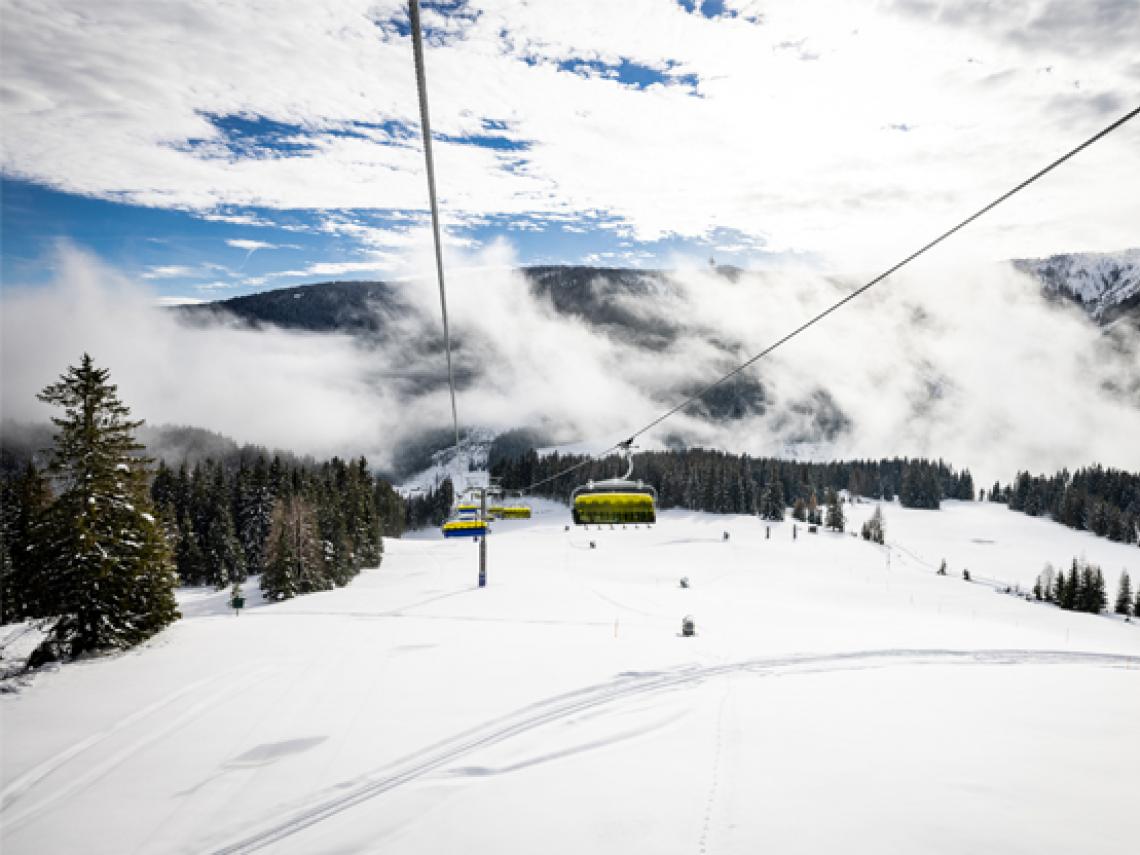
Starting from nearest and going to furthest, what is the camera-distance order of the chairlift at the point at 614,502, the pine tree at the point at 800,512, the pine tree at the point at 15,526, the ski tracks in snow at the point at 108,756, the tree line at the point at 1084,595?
1. the ski tracks in snow at the point at 108,756
2. the chairlift at the point at 614,502
3. the pine tree at the point at 15,526
4. the tree line at the point at 1084,595
5. the pine tree at the point at 800,512

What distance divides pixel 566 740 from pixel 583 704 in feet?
7.38

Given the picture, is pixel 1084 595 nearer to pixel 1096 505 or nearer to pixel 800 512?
pixel 800 512

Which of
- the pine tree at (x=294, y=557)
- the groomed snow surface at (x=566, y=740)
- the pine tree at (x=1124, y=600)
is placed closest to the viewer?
the groomed snow surface at (x=566, y=740)

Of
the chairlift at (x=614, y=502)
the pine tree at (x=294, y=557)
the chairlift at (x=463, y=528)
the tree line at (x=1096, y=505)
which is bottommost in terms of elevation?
the tree line at (x=1096, y=505)

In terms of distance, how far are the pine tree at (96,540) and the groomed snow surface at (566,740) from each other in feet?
5.48

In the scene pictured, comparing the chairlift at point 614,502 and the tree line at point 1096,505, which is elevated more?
the chairlift at point 614,502

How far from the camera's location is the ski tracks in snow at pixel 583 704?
1030 centimetres

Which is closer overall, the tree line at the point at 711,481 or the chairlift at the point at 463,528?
the chairlift at the point at 463,528

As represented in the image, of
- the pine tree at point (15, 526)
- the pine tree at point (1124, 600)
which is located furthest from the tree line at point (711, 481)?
the pine tree at point (15, 526)

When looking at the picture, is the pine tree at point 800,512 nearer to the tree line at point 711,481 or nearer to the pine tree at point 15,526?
the tree line at point 711,481

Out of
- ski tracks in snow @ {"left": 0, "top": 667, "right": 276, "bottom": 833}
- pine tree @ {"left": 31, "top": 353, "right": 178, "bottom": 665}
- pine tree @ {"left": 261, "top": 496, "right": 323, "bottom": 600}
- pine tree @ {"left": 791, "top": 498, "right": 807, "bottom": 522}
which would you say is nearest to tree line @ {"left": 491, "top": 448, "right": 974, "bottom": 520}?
pine tree @ {"left": 791, "top": 498, "right": 807, "bottom": 522}

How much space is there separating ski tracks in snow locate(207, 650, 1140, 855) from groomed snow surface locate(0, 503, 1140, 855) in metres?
0.08

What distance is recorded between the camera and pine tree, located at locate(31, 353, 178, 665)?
21500mm

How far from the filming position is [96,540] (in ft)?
71.9
